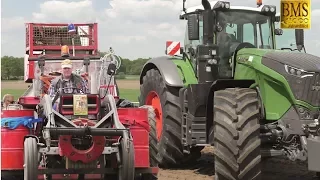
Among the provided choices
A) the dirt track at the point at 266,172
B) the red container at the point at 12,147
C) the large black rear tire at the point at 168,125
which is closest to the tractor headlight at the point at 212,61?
the large black rear tire at the point at 168,125

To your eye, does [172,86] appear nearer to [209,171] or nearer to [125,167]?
[209,171]

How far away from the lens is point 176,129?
339 inches

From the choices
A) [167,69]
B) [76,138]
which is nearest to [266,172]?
[167,69]

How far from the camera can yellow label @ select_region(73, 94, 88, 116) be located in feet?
21.4

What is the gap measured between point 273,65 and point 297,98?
54 cm

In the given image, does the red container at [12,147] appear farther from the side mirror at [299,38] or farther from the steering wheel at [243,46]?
the side mirror at [299,38]

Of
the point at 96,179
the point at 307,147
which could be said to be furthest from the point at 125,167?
the point at 307,147

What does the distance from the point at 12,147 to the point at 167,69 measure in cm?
335

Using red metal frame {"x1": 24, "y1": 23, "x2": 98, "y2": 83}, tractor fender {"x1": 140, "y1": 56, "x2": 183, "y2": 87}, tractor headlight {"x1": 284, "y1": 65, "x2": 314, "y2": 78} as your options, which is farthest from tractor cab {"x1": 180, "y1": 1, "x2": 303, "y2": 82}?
red metal frame {"x1": 24, "y1": 23, "x2": 98, "y2": 83}

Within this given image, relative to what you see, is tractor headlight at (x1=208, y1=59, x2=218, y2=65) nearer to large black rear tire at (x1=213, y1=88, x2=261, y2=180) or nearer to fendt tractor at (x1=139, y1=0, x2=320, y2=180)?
fendt tractor at (x1=139, y1=0, x2=320, y2=180)

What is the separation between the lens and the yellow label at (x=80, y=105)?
652 cm

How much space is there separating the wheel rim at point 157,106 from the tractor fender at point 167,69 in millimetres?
490

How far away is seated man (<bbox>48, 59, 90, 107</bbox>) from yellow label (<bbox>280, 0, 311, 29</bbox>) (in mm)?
3141

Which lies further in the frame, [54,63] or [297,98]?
[54,63]
